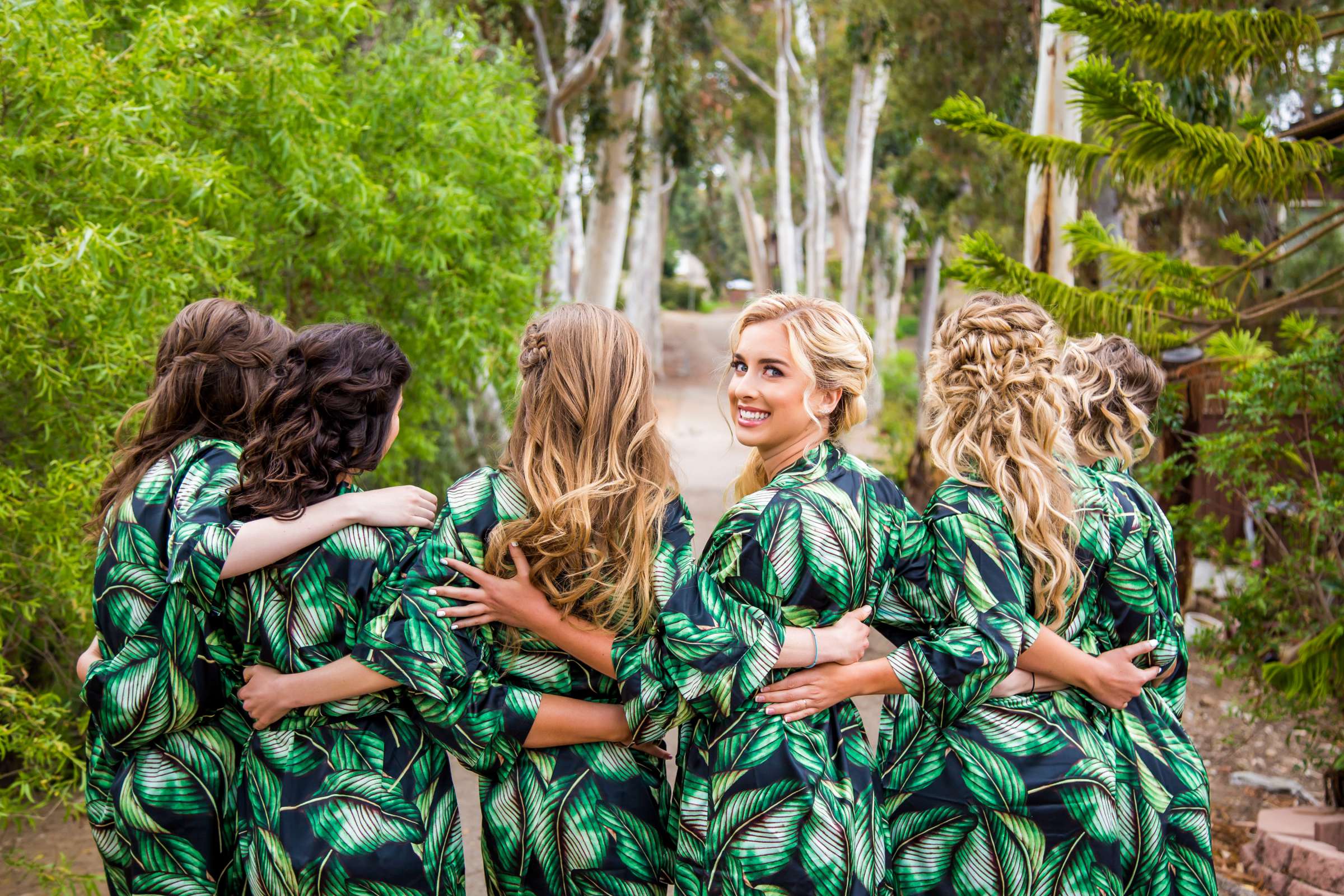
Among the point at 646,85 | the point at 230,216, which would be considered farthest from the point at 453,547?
the point at 646,85

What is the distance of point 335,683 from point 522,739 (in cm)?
43

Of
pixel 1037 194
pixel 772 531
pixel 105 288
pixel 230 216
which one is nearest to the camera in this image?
pixel 772 531

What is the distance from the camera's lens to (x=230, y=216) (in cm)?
559

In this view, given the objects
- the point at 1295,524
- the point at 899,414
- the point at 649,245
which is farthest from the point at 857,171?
the point at 1295,524

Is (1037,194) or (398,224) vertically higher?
(1037,194)

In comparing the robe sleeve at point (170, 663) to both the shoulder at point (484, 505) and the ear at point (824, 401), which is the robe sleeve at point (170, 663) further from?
the ear at point (824, 401)

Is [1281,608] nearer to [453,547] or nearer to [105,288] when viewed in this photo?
[453,547]

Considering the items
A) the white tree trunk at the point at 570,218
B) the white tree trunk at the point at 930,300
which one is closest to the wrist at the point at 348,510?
the white tree trunk at the point at 570,218

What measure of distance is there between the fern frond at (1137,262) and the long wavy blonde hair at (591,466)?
11.9 ft

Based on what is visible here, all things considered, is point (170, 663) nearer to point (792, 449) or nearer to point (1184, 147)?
point (792, 449)

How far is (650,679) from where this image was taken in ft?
7.79

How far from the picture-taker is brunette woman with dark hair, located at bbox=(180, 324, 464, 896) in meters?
2.40

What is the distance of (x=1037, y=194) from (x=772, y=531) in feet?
21.0

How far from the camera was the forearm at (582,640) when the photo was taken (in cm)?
246
